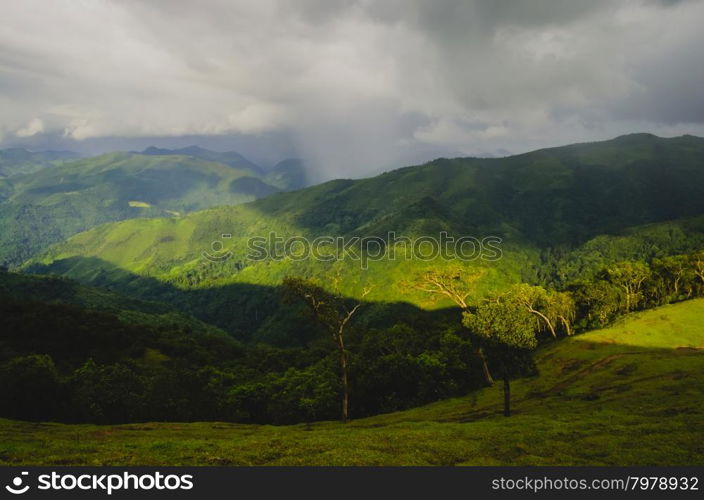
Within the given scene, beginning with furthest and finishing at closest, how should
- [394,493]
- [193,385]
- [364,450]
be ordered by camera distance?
[193,385]
[364,450]
[394,493]

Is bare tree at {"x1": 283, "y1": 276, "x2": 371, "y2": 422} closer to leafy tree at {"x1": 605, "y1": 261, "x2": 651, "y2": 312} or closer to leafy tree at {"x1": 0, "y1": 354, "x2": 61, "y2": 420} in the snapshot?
leafy tree at {"x1": 0, "y1": 354, "x2": 61, "y2": 420}

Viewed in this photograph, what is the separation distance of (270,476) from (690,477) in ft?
76.9

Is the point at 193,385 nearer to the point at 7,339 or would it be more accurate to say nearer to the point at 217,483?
the point at 217,483

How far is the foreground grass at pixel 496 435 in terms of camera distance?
26.5 meters

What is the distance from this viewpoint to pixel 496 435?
1342 inches

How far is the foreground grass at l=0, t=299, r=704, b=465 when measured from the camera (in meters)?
26.5

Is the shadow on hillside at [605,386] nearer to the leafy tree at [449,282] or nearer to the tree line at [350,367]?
the tree line at [350,367]

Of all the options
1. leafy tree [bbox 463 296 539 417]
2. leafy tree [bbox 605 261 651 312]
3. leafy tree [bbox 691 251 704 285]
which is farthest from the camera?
leafy tree [bbox 691 251 704 285]

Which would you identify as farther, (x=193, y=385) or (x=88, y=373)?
(x=88, y=373)

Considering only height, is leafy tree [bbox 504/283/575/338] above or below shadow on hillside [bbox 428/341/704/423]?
above

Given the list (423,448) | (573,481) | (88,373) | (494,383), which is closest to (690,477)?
(573,481)

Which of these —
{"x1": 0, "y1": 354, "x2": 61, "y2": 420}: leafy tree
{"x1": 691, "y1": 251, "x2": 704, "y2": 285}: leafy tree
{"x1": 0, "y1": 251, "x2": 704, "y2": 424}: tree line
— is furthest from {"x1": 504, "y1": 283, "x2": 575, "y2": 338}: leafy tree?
{"x1": 0, "y1": 354, "x2": 61, "y2": 420}: leafy tree

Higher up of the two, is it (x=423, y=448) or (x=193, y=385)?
(x=423, y=448)

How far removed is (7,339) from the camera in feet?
486
